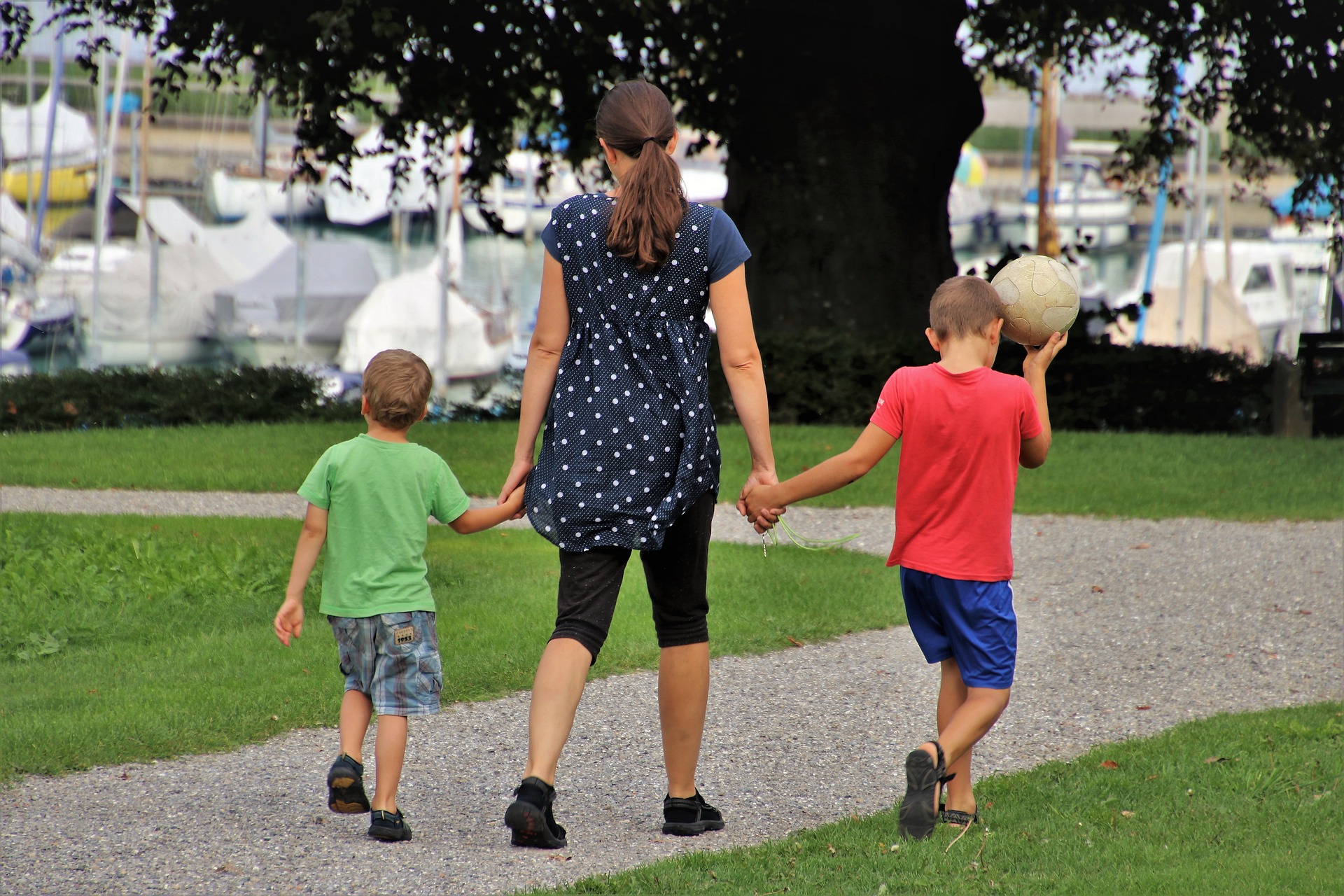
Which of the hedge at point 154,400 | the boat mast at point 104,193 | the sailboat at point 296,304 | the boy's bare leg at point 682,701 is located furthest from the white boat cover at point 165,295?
the boy's bare leg at point 682,701

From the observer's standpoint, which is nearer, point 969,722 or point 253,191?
point 969,722

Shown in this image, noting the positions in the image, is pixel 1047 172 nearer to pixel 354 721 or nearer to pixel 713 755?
pixel 713 755

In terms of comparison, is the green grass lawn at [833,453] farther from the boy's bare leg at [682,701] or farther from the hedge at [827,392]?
the boy's bare leg at [682,701]

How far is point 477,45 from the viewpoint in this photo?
13289 mm

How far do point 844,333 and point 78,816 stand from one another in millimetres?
10947

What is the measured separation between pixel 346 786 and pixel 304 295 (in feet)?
86.6

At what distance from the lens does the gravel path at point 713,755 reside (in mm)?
3637

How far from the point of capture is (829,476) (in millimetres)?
3746

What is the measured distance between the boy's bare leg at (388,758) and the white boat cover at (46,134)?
85.9 feet

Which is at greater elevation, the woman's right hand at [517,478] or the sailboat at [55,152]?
the sailboat at [55,152]

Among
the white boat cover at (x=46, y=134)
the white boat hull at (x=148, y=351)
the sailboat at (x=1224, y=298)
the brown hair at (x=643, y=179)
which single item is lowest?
the white boat hull at (x=148, y=351)

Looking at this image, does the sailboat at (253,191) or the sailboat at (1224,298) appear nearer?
the sailboat at (253,191)

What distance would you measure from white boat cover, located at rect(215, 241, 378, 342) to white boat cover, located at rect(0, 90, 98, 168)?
3678mm

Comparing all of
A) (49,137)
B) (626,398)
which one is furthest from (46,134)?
(626,398)
